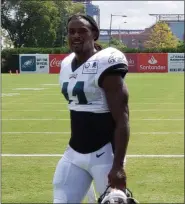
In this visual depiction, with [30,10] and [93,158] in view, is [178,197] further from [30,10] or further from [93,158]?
[30,10]

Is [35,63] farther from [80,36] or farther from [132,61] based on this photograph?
[80,36]

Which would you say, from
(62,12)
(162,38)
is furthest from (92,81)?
(162,38)

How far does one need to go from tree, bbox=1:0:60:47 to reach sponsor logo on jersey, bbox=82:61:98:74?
63280mm

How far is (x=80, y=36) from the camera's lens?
13.0ft

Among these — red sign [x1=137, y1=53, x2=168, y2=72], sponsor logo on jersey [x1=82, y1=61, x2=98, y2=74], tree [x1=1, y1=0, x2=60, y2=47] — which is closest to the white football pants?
sponsor logo on jersey [x1=82, y1=61, x2=98, y2=74]

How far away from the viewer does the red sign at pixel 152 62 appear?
46469mm

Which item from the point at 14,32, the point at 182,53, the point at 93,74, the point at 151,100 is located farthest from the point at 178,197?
the point at 14,32

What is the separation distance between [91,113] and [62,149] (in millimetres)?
5586

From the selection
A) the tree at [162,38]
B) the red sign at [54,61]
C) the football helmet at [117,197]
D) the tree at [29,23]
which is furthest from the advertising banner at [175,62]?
the football helmet at [117,197]

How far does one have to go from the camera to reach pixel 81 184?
3.99 metres

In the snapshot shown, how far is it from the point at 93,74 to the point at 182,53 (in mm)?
43566

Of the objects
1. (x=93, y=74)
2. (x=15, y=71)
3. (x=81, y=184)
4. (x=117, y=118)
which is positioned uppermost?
(x=93, y=74)

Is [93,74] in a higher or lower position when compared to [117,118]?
higher

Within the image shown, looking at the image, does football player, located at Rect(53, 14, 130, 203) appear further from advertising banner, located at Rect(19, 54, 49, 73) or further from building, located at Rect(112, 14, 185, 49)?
building, located at Rect(112, 14, 185, 49)
